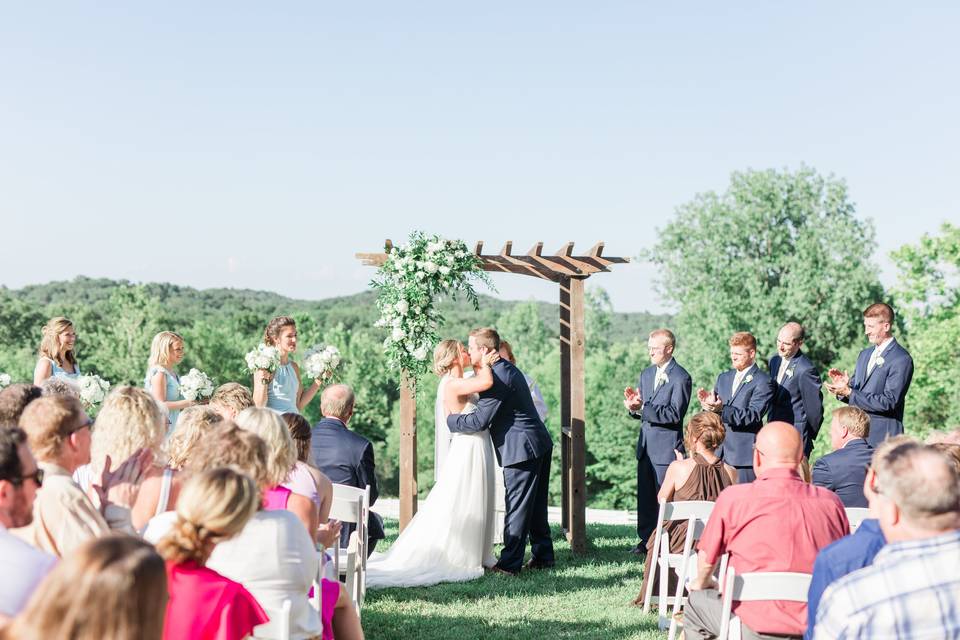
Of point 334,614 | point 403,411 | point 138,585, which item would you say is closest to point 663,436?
point 403,411

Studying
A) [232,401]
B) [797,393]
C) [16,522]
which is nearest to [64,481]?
[16,522]

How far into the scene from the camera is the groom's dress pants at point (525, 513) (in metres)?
7.62

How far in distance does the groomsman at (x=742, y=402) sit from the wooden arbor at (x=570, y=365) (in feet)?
4.68

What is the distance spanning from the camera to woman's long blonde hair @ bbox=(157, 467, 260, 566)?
262cm

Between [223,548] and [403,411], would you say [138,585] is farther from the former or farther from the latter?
[403,411]

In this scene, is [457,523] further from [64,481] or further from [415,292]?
[64,481]

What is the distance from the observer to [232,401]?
5316 mm

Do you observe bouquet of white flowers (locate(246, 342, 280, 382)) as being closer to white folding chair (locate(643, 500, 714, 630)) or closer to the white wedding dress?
the white wedding dress

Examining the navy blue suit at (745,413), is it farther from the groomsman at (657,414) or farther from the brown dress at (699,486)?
the brown dress at (699,486)

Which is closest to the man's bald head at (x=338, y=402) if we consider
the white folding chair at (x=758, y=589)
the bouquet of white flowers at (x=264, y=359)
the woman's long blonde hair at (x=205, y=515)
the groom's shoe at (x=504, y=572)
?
the bouquet of white flowers at (x=264, y=359)

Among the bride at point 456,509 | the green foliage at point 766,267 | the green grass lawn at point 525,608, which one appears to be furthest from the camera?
the green foliage at point 766,267

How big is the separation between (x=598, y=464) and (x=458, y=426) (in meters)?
33.9

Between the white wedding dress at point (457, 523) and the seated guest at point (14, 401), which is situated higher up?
the seated guest at point (14, 401)

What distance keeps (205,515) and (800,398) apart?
6.65 metres
